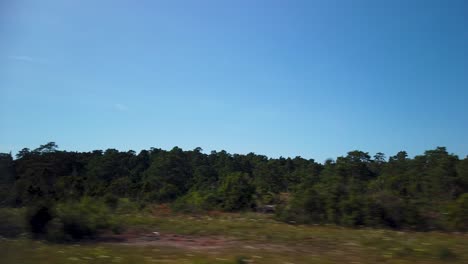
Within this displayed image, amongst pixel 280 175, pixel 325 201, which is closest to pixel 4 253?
pixel 325 201

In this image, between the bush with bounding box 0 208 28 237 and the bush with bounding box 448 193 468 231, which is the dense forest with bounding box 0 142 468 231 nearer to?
the bush with bounding box 448 193 468 231

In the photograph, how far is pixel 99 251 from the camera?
1063 cm

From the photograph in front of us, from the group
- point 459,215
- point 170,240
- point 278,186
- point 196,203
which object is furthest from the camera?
point 278,186

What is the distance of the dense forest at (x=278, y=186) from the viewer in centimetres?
1759

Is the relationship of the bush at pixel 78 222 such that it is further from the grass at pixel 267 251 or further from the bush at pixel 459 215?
the bush at pixel 459 215

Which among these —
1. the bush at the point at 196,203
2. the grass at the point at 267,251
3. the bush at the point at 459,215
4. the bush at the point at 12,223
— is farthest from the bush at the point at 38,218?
the bush at the point at 459,215

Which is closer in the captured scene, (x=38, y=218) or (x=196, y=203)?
(x=38, y=218)

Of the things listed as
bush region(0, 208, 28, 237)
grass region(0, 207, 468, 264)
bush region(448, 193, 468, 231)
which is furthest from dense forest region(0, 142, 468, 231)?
grass region(0, 207, 468, 264)

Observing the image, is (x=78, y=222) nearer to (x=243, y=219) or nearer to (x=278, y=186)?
(x=243, y=219)

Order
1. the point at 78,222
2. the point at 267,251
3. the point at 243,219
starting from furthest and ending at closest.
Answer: the point at 243,219 < the point at 78,222 < the point at 267,251

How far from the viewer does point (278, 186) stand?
36.9 meters

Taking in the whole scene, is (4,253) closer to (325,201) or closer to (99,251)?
(99,251)

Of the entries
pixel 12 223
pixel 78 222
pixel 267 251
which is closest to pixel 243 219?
pixel 78 222

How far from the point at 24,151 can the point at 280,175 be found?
882 inches
